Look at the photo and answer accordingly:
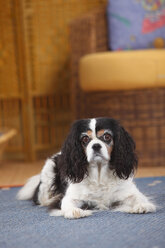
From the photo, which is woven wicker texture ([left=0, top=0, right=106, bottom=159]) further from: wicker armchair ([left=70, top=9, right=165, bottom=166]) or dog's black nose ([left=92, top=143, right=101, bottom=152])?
dog's black nose ([left=92, top=143, right=101, bottom=152])

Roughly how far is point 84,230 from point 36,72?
2.37 metres

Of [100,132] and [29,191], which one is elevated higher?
[100,132]

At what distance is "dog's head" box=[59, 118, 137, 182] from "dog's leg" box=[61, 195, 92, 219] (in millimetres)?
104

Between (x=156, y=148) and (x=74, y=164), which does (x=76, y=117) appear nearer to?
(x=156, y=148)

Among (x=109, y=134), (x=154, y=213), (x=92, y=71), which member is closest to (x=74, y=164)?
(x=109, y=134)

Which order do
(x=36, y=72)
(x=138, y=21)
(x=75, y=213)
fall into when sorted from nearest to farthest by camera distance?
1. (x=75, y=213)
2. (x=138, y=21)
3. (x=36, y=72)

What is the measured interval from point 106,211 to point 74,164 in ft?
0.86

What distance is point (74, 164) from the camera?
6.22 feet

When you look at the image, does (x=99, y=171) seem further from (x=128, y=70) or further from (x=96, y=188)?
(x=128, y=70)

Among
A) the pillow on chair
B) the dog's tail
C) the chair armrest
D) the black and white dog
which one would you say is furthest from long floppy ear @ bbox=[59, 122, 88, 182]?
the pillow on chair

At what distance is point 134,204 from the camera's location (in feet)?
6.13

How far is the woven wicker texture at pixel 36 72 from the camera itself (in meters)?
3.68

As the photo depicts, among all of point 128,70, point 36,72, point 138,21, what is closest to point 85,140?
point 128,70

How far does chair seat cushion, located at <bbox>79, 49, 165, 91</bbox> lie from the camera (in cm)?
281
